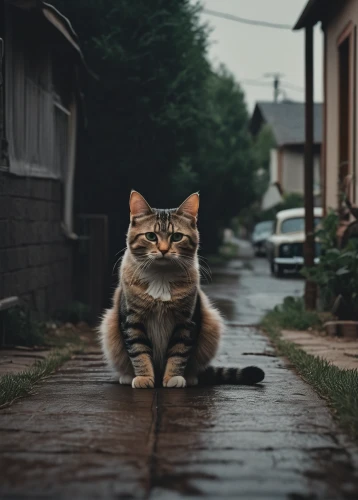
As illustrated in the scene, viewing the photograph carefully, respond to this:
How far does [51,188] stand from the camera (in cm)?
1091

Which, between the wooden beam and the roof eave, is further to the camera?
the roof eave

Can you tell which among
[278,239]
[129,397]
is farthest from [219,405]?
[278,239]

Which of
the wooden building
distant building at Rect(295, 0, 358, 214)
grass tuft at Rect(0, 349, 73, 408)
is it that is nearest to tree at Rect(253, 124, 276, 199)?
distant building at Rect(295, 0, 358, 214)

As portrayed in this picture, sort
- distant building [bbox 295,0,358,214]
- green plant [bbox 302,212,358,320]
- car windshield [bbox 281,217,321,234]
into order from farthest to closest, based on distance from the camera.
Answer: car windshield [bbox 281,217,321,234] → distant building [bbox 295,0,358,214] → green plant [bbox 302,212,358,320]

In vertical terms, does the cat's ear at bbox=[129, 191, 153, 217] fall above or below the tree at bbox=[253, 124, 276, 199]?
below

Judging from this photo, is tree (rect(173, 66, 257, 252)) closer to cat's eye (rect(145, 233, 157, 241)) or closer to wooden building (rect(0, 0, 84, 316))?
wooden building (rect(0, 0, 84, 316))

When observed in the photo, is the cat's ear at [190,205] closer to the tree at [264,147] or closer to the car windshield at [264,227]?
the car windshield at [264,227]

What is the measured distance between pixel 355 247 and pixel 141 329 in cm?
485

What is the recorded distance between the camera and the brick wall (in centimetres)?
833

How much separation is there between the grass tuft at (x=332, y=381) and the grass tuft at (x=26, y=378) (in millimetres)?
1767

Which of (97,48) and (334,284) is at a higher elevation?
(97,48)

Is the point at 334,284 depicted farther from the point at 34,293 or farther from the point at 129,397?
the point at 129,397

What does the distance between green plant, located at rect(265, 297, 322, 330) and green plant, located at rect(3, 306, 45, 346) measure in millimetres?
3040

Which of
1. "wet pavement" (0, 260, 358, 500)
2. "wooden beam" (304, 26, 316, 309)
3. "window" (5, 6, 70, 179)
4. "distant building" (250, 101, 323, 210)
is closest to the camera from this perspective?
"wet pavement" (0, 260, 358, 500)
